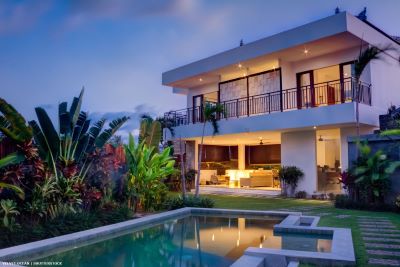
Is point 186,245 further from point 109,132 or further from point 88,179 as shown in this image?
point 109,132

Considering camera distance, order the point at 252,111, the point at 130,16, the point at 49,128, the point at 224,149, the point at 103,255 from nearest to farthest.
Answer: the point at 103,255 < the point at 49,128 < the point at 130,16 < the point at 252,111 < the point at 224,149

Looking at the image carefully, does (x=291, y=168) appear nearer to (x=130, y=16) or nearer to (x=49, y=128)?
(x=130, y=16)

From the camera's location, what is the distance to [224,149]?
23.7m

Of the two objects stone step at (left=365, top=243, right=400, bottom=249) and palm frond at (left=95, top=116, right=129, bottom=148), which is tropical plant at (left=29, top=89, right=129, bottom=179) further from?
stone step at (left=365, top=243, right=400, bottom=249)

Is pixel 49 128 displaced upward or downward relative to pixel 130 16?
downward

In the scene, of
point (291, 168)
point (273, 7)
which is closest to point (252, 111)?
Result: point (291, 168)

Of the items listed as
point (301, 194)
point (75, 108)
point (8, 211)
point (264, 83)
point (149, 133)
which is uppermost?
point (264, 83)

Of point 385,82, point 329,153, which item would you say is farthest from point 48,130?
point 329,153

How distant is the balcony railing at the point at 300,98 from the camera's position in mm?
13828

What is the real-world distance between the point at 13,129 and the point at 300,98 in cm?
1194

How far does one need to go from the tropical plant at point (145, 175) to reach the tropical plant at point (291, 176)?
19.7 feet

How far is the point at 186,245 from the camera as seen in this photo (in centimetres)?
707

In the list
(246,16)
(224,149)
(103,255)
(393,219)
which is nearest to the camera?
(103,255)

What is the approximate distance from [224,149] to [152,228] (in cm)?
1529
